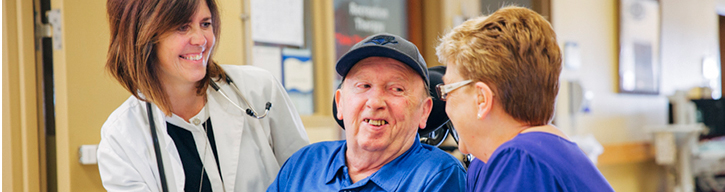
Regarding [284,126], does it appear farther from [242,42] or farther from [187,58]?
[242,42]

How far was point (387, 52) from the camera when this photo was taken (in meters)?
1.42

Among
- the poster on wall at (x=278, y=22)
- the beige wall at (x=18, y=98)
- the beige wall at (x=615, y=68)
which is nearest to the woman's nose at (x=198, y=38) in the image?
the beige wall at (x=18, y=98)

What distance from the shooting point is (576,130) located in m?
5.00

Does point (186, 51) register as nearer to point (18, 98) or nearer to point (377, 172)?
point (377, 172)

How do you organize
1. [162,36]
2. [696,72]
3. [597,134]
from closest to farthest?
[162,36], [597,134], [696,72]

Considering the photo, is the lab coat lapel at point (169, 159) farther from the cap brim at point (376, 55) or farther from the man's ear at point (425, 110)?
the man's ear at point (425, 110)

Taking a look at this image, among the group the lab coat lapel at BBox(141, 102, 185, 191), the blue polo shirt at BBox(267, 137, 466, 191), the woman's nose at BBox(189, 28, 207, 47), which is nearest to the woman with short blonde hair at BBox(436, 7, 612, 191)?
the blue polo shirt at BBox(267, 137, 466, 191)

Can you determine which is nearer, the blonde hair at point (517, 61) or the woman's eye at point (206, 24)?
the blonde hair at point (517, 61)

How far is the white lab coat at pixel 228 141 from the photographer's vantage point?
1.55m

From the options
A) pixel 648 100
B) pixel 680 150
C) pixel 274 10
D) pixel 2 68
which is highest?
pixel 274 10

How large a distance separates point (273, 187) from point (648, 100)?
5598 mm

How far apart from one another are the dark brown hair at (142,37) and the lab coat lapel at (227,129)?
151mm

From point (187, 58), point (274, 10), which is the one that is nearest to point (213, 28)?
point (187, 58)

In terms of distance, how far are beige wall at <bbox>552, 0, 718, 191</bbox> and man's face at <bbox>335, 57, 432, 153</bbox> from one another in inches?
141
